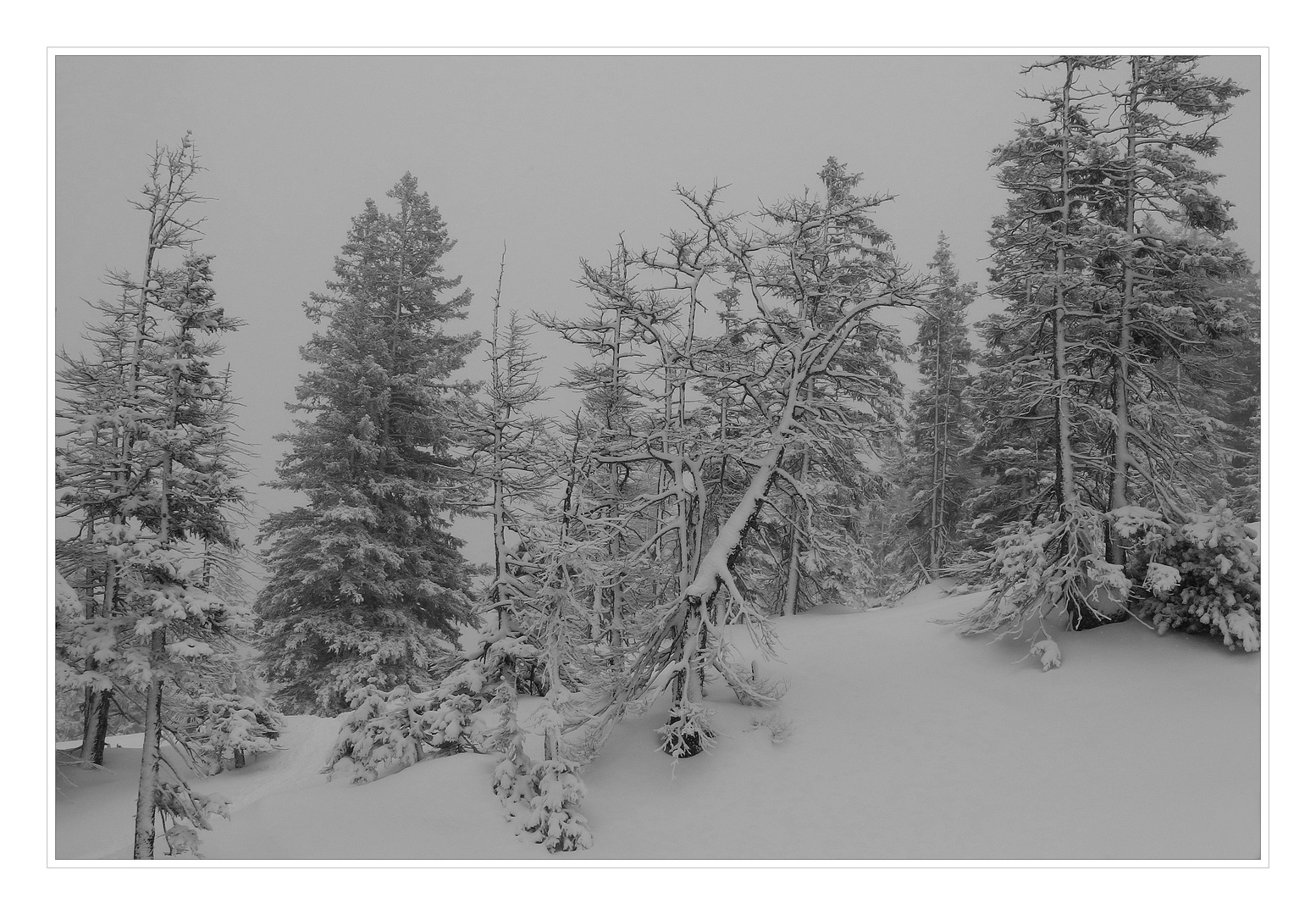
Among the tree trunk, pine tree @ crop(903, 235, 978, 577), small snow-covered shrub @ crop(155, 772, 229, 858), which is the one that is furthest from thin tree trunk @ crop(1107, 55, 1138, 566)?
the tree trunk

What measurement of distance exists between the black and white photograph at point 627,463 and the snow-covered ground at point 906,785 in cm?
7

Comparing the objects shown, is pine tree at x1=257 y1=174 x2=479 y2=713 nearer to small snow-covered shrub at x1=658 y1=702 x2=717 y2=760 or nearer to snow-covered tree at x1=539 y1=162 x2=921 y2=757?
snow-covered tree at x1=539 y1=162 x2=921 y2=757

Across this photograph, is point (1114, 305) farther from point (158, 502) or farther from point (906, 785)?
point (158, 502)

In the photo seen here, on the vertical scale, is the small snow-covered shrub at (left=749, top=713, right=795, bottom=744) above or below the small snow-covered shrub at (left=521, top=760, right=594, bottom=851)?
above

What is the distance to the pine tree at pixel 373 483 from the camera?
17062 millimetres

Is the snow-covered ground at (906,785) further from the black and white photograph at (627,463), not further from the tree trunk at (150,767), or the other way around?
the tree trunk at (150,767)

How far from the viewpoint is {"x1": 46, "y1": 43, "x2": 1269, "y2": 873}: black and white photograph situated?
8531 mm

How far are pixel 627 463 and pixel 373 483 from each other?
28.2 feet

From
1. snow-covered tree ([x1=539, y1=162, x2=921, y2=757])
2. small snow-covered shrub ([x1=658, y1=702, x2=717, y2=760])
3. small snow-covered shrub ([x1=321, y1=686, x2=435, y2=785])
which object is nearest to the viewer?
small snow-covered shrub ([x1=658, y1=702, x2=717, y2=760])

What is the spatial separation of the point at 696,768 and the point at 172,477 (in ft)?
26.5

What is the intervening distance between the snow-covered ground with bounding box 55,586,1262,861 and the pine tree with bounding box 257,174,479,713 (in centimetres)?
504
